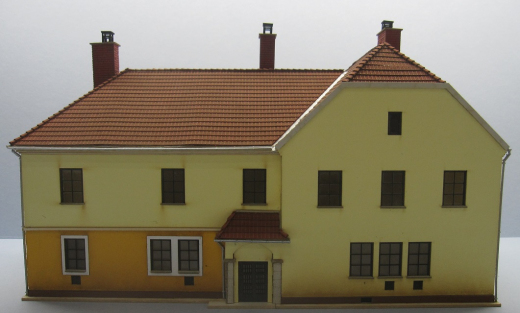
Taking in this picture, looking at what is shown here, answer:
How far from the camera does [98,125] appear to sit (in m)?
Answer: 15.7

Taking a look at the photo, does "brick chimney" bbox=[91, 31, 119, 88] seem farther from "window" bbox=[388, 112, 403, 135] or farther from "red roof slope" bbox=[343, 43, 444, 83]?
"window" bbox=[388, 112, 403, 135]

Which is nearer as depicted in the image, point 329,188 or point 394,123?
point 394,123

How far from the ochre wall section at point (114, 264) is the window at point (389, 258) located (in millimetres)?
6818

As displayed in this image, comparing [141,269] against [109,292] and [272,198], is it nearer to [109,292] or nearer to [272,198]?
[109,292]

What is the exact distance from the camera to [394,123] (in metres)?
14.6

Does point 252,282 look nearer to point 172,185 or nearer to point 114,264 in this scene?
point 172,185

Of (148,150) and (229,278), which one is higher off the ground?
(148,150)

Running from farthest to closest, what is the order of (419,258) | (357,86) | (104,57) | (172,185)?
(104,57) < (172,185) < (419,258) < (357,86)

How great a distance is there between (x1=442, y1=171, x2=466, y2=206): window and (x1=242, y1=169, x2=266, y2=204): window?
752 cm

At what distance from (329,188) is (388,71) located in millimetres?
5377

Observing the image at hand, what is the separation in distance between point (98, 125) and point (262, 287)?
32.3 ft

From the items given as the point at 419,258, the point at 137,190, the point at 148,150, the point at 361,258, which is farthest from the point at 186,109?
the point at 419,258

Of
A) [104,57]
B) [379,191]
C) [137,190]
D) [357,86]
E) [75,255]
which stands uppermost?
[104,57]

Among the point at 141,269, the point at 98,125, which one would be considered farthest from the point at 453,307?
the point at 98,125
